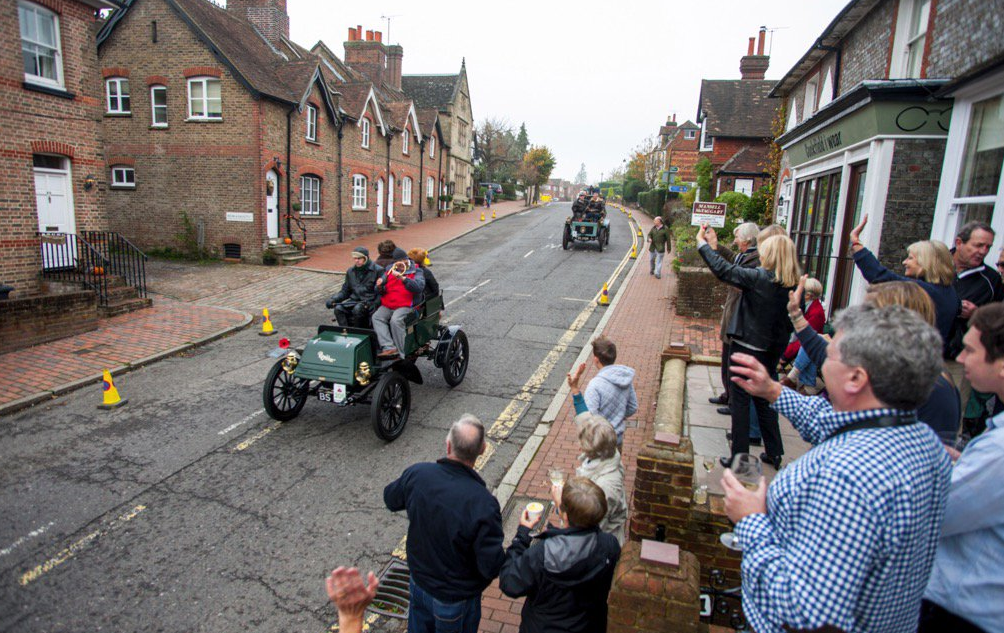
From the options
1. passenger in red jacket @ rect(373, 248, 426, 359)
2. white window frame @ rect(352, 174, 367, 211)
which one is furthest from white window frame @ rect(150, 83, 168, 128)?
passenger in red jacket @ rect(373, 248, 426, 359)

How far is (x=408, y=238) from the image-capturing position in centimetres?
2688

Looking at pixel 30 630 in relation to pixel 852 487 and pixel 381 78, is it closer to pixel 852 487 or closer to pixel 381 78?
pixel 852 487

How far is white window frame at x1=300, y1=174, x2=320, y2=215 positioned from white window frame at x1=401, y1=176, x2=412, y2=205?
9693 mm

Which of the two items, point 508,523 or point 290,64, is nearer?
point 508,523

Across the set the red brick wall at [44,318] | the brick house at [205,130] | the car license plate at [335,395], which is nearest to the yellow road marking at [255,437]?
the car license plate at [335,395]

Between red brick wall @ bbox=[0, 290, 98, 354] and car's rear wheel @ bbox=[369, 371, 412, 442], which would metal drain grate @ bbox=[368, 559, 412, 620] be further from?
red brick wall @ bbox=[0, 290, 98, 354]

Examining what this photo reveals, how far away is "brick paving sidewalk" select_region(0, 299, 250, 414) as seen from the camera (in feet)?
26.9

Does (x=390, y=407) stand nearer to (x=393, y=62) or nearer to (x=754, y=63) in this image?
(x=754, y=63)

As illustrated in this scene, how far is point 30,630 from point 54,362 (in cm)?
694

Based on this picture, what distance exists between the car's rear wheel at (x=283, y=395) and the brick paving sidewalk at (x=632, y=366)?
3105 millimetres

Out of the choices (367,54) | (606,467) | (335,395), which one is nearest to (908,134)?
(606,467)

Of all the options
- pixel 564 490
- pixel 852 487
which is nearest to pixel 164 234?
pixel 564 490

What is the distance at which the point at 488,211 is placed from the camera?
141 ft

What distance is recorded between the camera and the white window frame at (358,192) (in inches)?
1053
